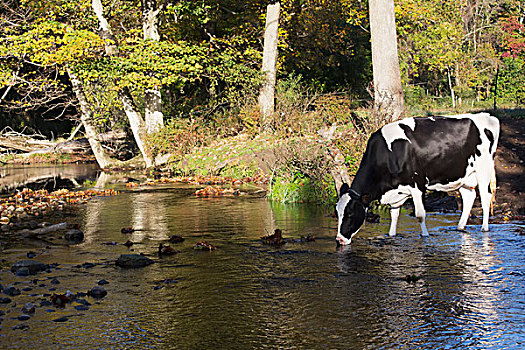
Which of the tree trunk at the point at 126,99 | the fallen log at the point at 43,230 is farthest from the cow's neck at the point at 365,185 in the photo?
the tree trunk at the point at 126,99

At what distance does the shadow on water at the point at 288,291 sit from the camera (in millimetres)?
5676

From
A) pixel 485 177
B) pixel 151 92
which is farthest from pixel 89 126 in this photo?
pixel 485 177

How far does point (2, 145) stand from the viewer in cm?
3041

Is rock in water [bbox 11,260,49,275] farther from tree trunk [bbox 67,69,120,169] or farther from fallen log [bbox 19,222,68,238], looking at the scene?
tree trunk [bbox 67,69,120,169]

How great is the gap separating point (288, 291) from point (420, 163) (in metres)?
3.99

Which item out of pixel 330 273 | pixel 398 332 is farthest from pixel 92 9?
pixel 398 332

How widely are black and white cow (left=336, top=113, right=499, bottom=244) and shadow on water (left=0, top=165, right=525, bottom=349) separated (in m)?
0.62

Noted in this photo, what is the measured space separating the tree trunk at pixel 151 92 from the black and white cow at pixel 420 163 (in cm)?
1610

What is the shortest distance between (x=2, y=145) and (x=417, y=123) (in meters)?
25.1

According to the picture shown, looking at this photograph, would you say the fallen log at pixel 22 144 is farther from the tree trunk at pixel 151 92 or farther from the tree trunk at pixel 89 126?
the tree trunk at pixel 151 92

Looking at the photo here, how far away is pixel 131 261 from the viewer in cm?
844

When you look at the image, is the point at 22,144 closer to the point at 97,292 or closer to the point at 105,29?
the point at 105,29

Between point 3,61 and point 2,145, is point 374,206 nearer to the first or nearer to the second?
point 3,61

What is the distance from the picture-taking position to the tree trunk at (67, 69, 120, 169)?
1095 inches
